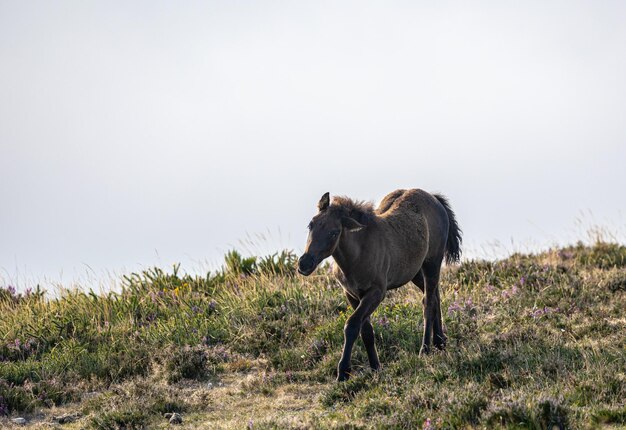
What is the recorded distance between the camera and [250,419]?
8.46 metres

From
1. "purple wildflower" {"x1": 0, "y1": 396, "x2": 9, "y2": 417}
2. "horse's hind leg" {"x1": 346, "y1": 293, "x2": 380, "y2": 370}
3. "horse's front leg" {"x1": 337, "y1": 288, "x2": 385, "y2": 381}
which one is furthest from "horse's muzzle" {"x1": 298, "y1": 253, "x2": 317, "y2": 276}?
"purple wildflower" {"x1": 0, "y1": 396, "x2": 9, "y2": 417}

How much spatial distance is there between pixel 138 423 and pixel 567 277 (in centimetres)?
900

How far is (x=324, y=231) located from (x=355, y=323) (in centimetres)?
119

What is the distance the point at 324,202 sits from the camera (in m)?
9.66

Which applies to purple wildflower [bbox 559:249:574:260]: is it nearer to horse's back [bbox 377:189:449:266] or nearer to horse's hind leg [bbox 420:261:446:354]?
horse's back [bbox 377:189:449:266]

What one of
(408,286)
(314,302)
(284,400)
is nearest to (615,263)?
(408,286)

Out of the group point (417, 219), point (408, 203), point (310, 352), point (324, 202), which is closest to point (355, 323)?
point (324, 202)

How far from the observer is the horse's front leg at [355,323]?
9.56 meters

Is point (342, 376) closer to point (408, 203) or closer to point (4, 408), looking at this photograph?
point (408, 203)

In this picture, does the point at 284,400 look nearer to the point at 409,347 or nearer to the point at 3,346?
the point at 409,347

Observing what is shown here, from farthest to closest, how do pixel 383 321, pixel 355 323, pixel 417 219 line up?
pixel 383 321 < pixel 417 219 < pixel 355 323

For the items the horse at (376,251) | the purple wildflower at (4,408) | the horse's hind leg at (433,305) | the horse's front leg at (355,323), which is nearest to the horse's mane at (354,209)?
the horse at (376,251)

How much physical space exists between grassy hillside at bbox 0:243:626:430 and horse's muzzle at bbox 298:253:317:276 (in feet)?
4.71

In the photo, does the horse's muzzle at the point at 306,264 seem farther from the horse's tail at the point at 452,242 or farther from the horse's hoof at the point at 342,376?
the horse's tail at the point at 452,242
